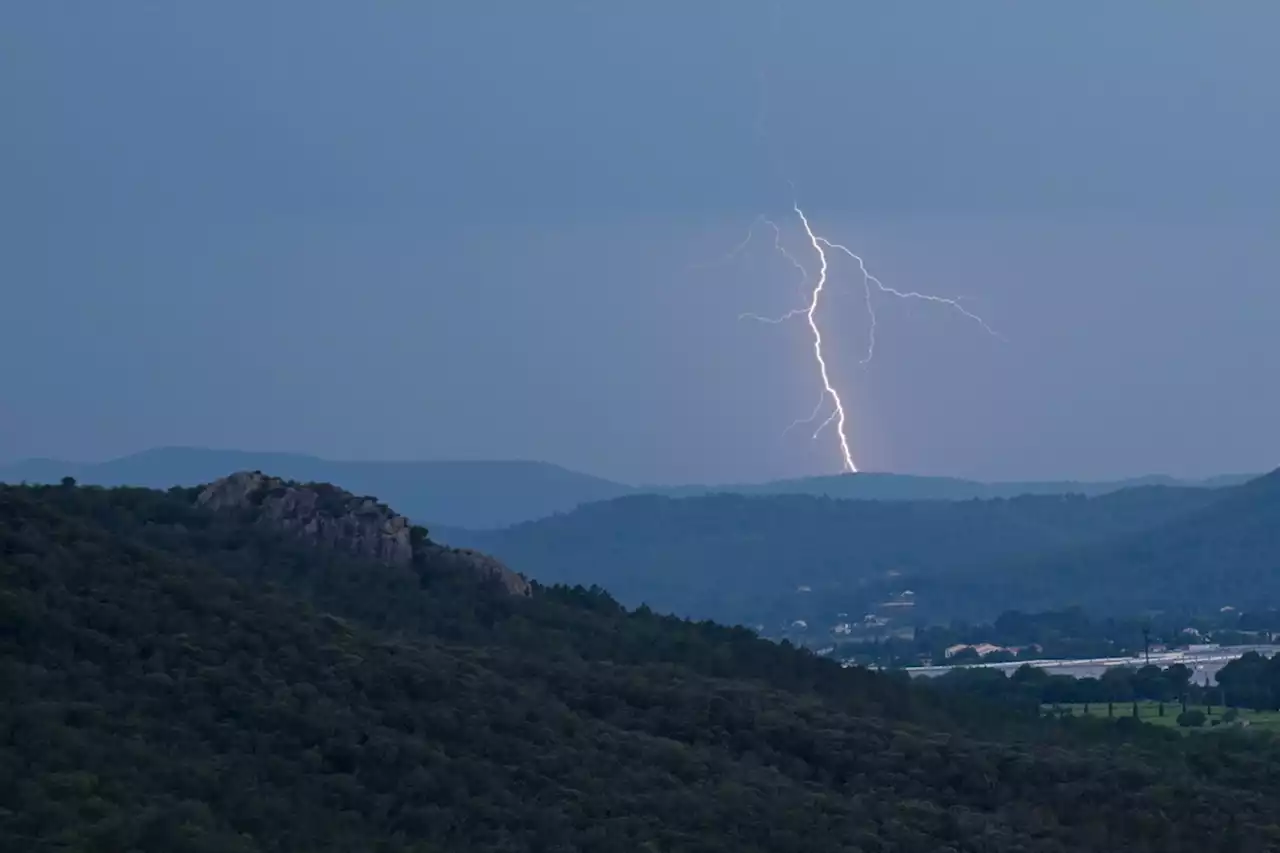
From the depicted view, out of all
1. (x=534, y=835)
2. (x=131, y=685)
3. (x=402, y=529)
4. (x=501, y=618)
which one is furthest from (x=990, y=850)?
(x=402, y=529)

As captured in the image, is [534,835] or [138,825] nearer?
[138,825]

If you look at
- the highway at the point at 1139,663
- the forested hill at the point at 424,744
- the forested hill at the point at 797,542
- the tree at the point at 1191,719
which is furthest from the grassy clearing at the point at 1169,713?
the forested hill at the point at 797,542

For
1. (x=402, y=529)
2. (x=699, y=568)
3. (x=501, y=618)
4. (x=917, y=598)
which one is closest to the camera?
(x=501, y=618)

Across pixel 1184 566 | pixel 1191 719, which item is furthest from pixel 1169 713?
pixel 1184 566

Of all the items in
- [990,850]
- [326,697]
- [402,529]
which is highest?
[402,529]

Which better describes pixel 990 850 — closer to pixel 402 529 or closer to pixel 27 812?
pixel 27 812

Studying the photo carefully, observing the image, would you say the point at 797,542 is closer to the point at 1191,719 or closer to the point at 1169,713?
the point at 1169,713

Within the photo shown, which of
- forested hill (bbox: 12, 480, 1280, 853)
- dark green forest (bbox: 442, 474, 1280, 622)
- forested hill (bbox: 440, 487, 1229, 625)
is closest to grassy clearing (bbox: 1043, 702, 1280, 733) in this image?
forested hill (bbox: 12, 480, 1280, 853)

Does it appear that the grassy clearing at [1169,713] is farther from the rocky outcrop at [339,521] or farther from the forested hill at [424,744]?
the rocky outcrop at [339,521]
